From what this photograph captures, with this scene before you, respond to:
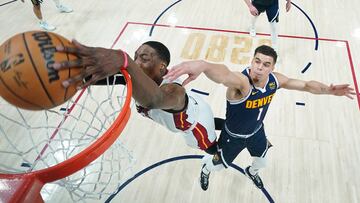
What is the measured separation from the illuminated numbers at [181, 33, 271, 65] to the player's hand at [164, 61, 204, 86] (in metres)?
2.78

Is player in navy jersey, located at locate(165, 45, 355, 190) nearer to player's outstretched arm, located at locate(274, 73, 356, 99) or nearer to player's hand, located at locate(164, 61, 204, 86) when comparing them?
player's outstretched arm, located at locate(274, 73, 356, 99)

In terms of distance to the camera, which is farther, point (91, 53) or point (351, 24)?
point (351, 24)

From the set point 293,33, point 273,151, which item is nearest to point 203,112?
point 273,151

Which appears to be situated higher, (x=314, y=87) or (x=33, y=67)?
(x=33, y=67)

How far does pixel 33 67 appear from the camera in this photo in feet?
3.95

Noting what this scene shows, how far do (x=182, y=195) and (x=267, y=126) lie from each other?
1.31m

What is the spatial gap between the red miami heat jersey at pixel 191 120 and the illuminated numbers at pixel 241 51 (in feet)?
6.87

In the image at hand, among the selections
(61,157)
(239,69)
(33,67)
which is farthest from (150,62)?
(239,69)

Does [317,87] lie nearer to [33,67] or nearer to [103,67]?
[103,67]

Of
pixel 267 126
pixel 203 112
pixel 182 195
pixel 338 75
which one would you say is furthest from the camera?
pixel 338 75

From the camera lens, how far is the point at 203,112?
2.53 m

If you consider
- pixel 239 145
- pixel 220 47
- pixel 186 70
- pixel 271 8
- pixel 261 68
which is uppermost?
pixel 186 70

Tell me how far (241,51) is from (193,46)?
72 cm

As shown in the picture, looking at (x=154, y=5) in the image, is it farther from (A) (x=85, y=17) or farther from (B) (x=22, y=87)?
(B) (x=22, y=87)
